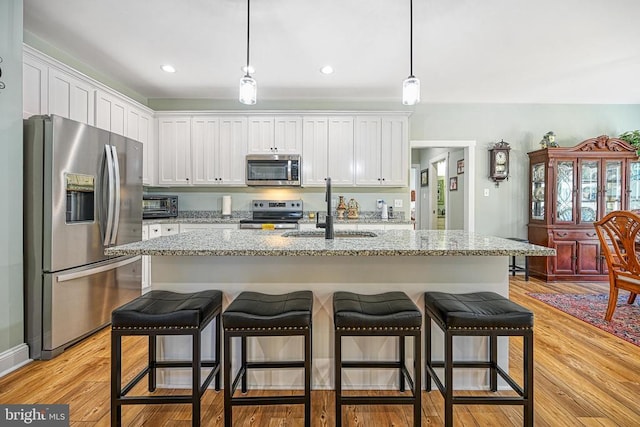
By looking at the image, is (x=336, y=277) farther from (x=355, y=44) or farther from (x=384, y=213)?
(x=384, y=213)

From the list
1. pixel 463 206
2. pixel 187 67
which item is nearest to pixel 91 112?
pixel 187 67

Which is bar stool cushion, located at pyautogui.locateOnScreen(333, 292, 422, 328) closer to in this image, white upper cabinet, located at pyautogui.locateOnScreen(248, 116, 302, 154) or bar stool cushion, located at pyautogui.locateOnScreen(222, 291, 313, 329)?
bar stool cushion, located at pyautogui.locateOnScreen(222, 291, 313, 329)

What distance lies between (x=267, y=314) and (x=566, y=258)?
15.4 ft

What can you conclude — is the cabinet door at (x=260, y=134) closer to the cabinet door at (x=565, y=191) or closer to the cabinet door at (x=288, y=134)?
the cabinet door at (x=288, y=134)

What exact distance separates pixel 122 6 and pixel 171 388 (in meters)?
2.76

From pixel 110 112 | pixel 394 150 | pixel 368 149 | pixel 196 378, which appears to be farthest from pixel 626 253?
pixel 110 112

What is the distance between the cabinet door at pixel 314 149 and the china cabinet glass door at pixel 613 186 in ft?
12.6

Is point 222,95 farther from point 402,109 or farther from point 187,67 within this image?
point 402,109

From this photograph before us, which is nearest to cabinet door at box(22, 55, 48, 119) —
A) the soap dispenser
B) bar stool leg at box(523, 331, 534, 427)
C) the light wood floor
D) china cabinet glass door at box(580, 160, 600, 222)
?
the light wood floor

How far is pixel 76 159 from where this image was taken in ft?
8.07

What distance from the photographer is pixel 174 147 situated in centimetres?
448

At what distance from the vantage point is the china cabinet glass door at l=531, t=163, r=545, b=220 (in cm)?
459

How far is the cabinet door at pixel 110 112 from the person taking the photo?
3377mm

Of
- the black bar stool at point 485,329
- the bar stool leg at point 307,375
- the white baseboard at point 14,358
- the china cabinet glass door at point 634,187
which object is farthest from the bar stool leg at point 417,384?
the china cabinet glass door at point 634,187
